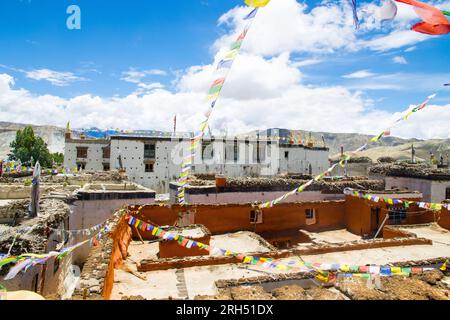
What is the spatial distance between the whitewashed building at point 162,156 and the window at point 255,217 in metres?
24.0

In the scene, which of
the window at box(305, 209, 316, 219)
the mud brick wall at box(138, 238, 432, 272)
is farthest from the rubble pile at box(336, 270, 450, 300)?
the window at box(305, 209, 316, 219)

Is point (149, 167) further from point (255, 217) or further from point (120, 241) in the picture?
point (120, 241)

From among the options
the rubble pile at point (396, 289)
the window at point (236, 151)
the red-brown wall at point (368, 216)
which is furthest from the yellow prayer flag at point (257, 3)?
the window at point (236, 151)

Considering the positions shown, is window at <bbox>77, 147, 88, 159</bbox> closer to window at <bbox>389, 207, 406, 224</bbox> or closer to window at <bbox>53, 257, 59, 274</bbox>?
window at <bbox>53, 257, 59, 274</bbox>

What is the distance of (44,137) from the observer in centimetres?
10331

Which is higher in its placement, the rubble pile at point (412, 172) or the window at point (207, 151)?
the window at point (207, 151)

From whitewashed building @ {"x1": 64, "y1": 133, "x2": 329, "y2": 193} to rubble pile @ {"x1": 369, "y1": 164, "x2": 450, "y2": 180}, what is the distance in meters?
16.5

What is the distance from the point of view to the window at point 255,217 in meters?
17.4

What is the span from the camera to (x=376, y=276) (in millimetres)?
7613

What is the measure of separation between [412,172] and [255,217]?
660 inches

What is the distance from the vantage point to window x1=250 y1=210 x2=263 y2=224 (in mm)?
17391

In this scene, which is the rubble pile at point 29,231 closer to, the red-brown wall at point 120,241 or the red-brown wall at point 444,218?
the red-brown wall at point 120,241
